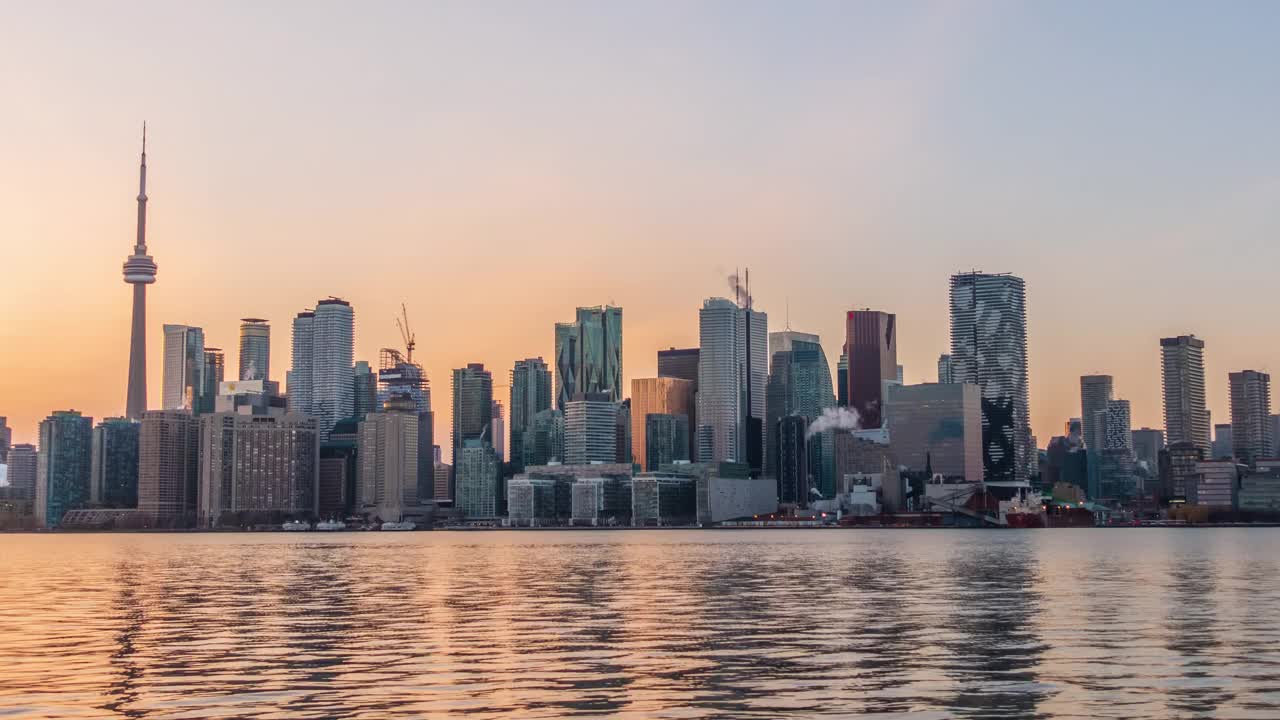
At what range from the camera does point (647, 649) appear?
214ft

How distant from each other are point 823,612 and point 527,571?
72.6m

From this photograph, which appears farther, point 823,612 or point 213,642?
point 823,612

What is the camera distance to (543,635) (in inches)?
2857

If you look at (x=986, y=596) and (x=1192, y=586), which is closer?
(x=986, y=596)

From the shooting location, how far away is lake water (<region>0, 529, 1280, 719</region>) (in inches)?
1890

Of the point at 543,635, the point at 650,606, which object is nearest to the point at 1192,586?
the point at 650,606

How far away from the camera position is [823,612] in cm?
8762

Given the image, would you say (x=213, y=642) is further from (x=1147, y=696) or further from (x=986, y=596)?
(x=986, y=596)

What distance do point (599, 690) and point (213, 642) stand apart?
25333mm

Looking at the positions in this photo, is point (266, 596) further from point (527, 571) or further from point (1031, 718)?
point (1031, 718)

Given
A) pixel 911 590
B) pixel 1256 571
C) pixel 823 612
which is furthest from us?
pixel 1256 571

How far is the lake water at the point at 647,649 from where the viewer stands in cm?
4800

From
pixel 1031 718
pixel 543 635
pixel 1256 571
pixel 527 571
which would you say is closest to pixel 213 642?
pixel 543 635

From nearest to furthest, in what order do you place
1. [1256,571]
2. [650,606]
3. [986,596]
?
[650,606] → [986,596] → [1256,571]
